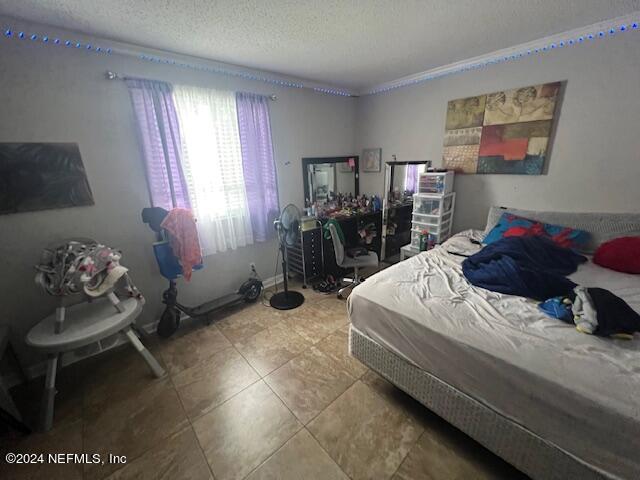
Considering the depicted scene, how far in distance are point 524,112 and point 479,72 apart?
2.10 ft

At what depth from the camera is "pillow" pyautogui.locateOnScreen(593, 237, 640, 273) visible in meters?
1.80

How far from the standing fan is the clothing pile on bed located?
1.69 meters

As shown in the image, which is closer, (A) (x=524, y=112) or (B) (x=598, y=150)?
(B) (x=598, y=150)

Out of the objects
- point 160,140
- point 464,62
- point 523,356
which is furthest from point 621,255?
point 160,140

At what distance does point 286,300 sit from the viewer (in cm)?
275

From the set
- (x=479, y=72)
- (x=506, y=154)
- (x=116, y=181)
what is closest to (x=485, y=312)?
(x=506, y=154)

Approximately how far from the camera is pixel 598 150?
2129mm

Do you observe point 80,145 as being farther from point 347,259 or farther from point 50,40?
point 347,259

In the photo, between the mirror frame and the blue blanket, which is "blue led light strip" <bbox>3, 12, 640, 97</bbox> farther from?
the blue blanket

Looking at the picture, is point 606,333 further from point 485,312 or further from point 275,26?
point 275,26

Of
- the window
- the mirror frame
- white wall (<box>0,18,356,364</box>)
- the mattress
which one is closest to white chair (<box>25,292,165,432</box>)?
white wall (<box>0,18,356,364</box>)

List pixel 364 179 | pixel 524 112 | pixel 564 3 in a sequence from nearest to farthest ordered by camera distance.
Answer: pixel 564 3 < pixel 524 112 < pixel 364 179

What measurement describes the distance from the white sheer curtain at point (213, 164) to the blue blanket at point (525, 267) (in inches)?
89.7

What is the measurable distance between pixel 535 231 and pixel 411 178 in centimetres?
158
